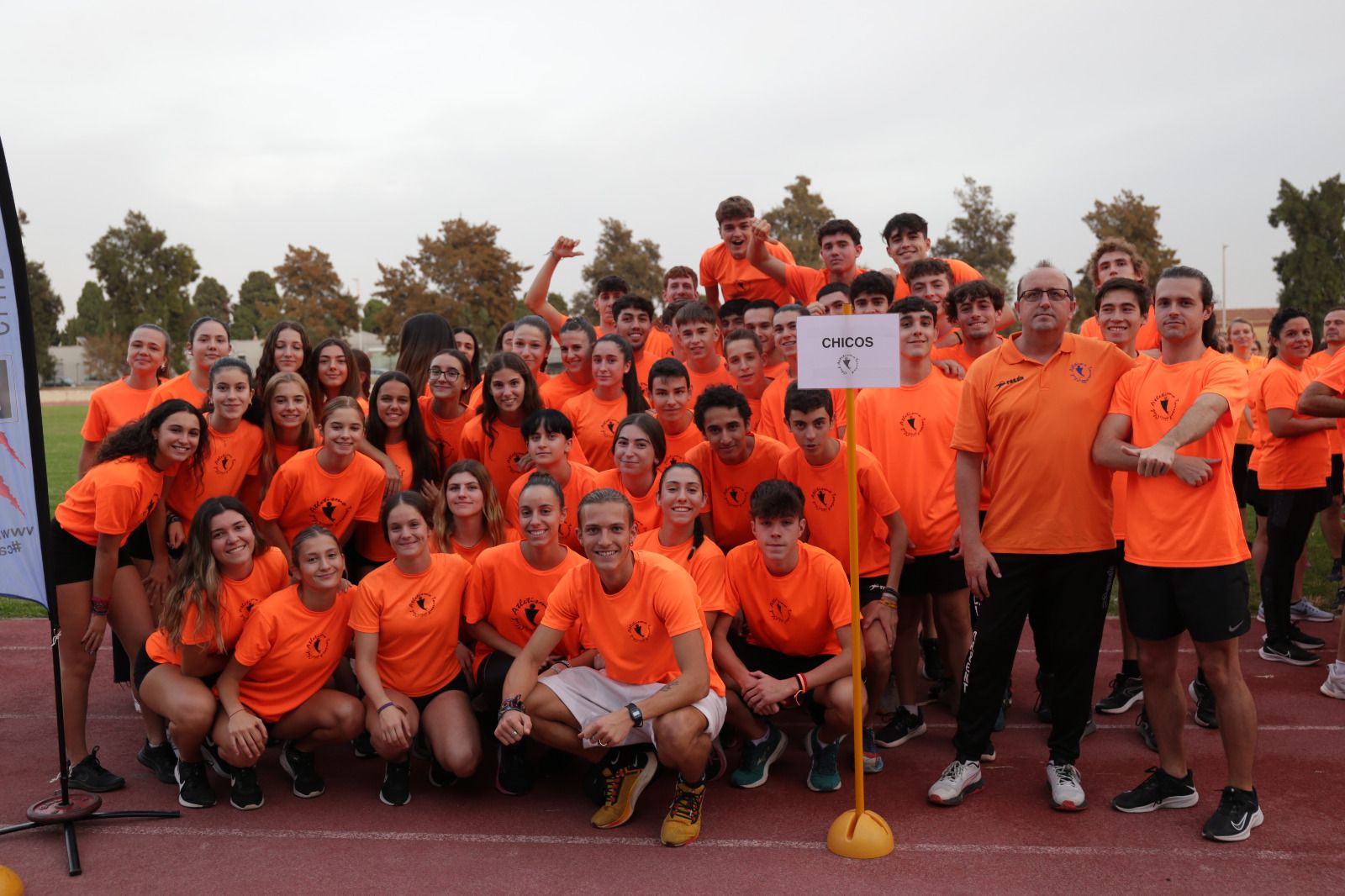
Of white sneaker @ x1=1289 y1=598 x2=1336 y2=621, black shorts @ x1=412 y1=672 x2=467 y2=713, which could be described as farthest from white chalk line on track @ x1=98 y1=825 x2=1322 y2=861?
white sneaker @ x1=1289 y1=598 x2=1336 y2=621

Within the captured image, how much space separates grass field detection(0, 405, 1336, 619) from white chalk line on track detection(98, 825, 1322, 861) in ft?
5.54

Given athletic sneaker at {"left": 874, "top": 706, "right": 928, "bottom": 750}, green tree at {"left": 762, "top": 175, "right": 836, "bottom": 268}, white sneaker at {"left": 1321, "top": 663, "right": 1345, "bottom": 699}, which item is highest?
green tree at {"left": 762, "top": 175, "right": 836, "bottom": 268}

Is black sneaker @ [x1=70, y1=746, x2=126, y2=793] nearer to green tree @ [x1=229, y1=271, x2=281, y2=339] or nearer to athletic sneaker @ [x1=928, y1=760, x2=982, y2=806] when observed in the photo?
athletic sneaker @ [x1=928, y1=760, x2=982, y2=806]

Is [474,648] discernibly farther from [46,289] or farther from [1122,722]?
[46,289]

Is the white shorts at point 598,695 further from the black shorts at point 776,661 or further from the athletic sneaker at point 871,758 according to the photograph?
the athletic sneaker at point 871,758

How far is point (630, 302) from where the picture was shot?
758 cm

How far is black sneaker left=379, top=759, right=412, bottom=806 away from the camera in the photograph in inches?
190

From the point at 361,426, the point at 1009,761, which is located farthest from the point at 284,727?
the point at 1009,761

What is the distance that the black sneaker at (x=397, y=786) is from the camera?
4832 millimetres

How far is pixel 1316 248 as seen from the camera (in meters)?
27.2

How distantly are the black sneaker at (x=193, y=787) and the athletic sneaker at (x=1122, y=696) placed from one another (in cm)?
497

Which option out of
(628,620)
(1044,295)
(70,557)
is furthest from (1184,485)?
(70,557)

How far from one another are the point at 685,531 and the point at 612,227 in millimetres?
33956

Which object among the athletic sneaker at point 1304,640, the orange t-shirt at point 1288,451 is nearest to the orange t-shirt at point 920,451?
the orange t-shirt at point 1288,451
